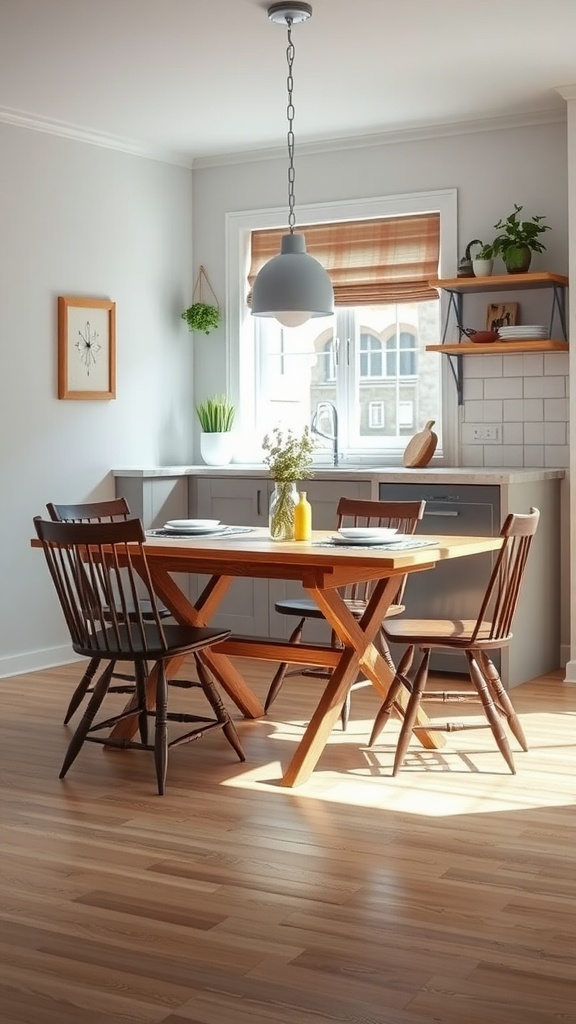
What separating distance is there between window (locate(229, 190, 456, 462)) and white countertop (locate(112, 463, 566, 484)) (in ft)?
0.97

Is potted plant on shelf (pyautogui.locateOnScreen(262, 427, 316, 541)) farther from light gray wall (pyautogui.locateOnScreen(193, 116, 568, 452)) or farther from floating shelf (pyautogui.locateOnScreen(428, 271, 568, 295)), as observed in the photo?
light gray wall (pyautogui.locateOnScreen(193, 116, 568, 452))

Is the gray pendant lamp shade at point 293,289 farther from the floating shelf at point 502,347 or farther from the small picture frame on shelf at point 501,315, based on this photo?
the small picture frame on shelf at point 501,315

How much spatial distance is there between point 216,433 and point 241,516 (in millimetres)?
653

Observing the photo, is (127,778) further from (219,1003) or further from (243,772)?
(219,1003)

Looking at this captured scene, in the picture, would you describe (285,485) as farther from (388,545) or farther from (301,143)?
(301,143)

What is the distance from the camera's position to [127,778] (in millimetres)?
4246

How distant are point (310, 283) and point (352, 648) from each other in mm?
1261

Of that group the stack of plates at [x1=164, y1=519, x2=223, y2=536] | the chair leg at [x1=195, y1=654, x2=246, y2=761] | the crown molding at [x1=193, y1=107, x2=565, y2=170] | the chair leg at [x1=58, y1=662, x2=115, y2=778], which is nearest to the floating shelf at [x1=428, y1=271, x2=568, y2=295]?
the crown molding at [x1=193, y1=107, x2=565, y2=170]

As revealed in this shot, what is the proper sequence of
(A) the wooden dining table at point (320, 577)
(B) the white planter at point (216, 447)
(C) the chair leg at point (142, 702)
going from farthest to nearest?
1. (B) the white planter at point (216, 447)
2. (C) the chair leg at point (142, 702)
3. (A) the wooden dining table at point (320, 577)

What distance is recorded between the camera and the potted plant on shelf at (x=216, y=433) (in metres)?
7.06

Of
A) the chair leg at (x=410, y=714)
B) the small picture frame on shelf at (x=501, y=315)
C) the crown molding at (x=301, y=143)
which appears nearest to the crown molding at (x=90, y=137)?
the crown molding at (x=301, y=143)

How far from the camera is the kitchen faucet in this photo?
22.1 ft

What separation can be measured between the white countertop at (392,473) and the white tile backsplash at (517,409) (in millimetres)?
106

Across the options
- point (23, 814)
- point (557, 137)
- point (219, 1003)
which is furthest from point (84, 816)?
point (557, 137)
